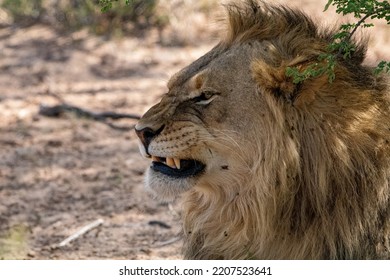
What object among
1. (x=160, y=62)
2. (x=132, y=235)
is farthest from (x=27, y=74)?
(x=132, y=235)

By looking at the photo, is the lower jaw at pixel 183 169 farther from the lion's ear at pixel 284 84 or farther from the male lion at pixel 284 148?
the lion's ear at pixel 284 84

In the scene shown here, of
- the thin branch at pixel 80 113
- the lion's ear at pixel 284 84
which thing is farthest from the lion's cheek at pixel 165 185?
the thin branch at pixel 80 113

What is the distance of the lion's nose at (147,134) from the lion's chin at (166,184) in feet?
0.43

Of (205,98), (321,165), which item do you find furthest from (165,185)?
(321,165)

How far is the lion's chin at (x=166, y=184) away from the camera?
3459mm

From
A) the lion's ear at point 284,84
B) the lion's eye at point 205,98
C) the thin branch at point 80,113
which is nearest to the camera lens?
the lion's ear at point 284,84

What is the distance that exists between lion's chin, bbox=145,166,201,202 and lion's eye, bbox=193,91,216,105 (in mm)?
286

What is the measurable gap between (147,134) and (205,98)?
0.28m

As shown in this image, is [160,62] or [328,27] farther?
[160,62]

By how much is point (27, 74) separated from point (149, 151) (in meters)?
3.82

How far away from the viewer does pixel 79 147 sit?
5.94 m
